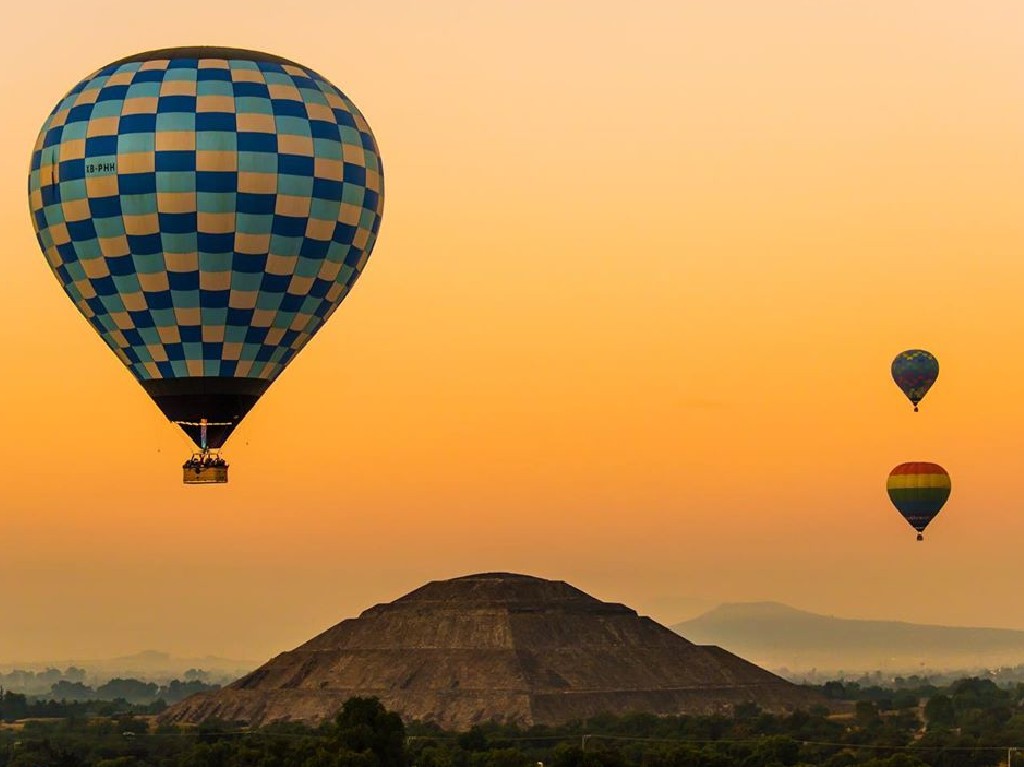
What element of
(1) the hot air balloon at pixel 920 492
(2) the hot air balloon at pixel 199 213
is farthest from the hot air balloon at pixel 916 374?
(2) the hot air balloon at pixel 199 213

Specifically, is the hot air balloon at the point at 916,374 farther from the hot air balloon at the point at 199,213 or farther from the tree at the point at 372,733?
the hot air balloon at the point at 199,213

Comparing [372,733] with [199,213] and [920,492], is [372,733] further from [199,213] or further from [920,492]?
[199,213]

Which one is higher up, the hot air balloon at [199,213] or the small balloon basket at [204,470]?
the hot air balloon at [199,213]

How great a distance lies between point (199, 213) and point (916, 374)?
9065 centimetres

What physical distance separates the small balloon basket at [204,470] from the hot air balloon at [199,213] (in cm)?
6

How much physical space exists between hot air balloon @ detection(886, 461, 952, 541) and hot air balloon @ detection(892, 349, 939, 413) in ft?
32.1

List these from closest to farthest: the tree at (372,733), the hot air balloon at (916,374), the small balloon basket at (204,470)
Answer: the small balloon basket at (204,470) → the tree at (372,733) → the hot air balloon at (916,374)

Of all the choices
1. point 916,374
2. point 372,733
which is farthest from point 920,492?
point 372,733

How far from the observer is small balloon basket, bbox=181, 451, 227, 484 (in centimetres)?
8538

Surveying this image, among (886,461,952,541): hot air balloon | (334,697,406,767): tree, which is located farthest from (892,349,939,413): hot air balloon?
(334,697,406,767): tree

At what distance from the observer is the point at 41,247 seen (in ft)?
300

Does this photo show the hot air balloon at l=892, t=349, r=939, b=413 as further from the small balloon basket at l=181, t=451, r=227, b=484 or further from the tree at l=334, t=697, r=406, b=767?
the small balloon basket at l=181, t=451, r=227, b=484

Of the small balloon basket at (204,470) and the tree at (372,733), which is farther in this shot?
the tree at (372,733)

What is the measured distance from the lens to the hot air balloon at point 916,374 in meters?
164
